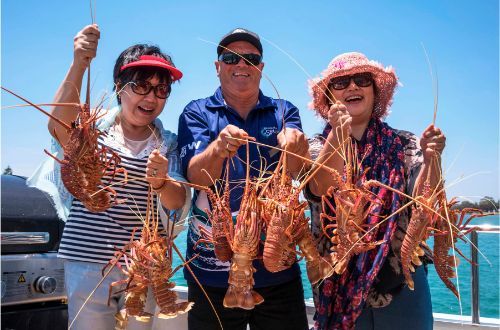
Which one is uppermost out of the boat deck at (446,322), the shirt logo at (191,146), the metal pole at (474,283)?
the shirt logo at (191,146)

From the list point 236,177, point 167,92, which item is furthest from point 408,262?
point 167,92

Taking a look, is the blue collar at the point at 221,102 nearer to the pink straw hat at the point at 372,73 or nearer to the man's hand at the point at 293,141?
the pink straw hat at the point at 372,73

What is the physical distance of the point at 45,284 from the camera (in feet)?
11.4

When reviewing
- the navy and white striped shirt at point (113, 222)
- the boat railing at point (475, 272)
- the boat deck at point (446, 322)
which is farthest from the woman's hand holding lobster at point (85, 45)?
the boat railing at point (475, 272)

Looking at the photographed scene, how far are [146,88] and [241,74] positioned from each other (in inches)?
25.3

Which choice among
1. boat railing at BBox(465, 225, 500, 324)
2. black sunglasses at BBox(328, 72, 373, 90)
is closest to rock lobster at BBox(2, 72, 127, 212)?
black sunglasses at BBox(328, 72, 373, 90)

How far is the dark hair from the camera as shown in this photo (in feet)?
9.69

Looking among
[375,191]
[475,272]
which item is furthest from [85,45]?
[475,272]

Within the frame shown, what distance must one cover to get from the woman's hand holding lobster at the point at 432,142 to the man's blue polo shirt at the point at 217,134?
33.3 inches

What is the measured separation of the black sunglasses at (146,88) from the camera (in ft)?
9.62

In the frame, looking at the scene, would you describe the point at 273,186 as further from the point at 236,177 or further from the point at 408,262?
the point at 408,262

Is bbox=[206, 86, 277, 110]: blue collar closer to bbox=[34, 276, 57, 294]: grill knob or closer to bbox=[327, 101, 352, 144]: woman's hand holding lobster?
bbox=[327, 101, 352, 144]: woman's hand holding lobster

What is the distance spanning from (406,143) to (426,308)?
1054 mm

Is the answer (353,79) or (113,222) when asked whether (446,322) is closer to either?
(353,79)
